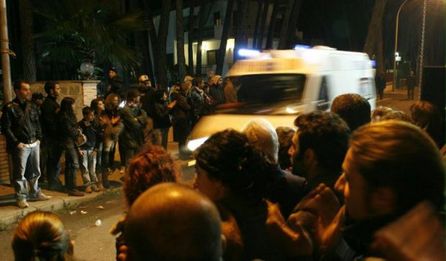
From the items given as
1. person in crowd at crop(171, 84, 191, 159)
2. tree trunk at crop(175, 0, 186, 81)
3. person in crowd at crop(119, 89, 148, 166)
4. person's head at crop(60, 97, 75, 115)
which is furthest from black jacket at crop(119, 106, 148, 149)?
tree trunk at crop(175, 0, 186, 81)

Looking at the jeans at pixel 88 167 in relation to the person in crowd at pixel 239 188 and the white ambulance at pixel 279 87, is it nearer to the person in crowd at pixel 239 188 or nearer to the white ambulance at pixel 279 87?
the white ambulance at pixel 279 87

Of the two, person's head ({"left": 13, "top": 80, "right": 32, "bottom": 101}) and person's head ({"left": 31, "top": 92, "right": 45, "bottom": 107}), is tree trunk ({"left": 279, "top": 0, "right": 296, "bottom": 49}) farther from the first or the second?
person's head ({"left": 13, "top": 80, "right": 32, "bottom": 101})

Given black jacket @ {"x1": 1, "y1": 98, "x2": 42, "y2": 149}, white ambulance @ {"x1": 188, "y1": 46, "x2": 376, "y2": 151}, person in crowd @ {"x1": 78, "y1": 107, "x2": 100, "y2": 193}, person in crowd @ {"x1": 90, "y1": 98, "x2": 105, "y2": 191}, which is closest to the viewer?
black jacket @ {"x1": 1, "y1": 98, "x2": 42, "y2": 149}

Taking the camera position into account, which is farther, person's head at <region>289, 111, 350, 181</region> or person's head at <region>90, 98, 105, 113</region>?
person's head at <region>90, 98, 105, 113</region>

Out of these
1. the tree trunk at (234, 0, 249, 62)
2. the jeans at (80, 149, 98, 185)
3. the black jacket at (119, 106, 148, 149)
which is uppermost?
the tree trunk at (234, 0, 249, 62)

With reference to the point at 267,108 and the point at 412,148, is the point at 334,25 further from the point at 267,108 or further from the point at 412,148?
the point at 412,148

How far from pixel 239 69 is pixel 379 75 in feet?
75.1

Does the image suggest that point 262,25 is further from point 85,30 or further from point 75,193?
point 75,193

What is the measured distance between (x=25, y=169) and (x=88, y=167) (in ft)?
4.11

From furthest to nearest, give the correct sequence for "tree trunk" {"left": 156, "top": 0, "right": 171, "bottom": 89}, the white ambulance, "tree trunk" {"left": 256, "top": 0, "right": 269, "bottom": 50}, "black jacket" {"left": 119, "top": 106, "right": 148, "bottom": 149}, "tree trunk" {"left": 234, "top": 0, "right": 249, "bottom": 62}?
"tree trunk" {"left": 256, "top": 0, "right": 269, "bottom": 50}
"tree trunk" {"left": 234, "top": 0, "right": 249, "bottom": 62}
"tree trunk" {"left": 156, "top": 0, "right": 171, "bottom": 89}
"black jacket" {"left": 119, "top": 106, "right": 148, "bottom": 149}
the white ambulance

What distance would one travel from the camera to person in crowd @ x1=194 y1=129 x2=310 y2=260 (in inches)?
87.0

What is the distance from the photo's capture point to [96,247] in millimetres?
6039

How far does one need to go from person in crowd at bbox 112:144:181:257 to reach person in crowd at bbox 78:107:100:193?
5997 millimetres

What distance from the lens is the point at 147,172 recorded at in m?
Answer: 2.57
